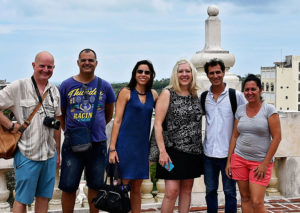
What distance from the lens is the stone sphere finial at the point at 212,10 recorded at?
6117mm

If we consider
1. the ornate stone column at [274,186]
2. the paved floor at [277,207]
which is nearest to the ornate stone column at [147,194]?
the paved floor at [277,207]

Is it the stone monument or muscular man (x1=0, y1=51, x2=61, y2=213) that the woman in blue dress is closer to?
muscular man (x1=0, y1=51, x2=61, y2=213)

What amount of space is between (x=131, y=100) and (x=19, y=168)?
130 cm

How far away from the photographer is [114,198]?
14.7 feet

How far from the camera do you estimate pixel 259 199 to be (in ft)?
14.7

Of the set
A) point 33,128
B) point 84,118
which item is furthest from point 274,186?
point 33,128

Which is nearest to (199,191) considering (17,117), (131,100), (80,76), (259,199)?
(259,199)

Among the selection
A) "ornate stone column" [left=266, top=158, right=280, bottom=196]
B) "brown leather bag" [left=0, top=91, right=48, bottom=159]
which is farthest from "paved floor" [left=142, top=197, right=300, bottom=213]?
"brown leather bag" [left=0, top=91, right=48, bottom=159]

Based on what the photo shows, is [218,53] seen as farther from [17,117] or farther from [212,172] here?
[17,117]

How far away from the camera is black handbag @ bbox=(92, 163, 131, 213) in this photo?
14.7ft

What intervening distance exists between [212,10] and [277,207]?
2952 millimetres

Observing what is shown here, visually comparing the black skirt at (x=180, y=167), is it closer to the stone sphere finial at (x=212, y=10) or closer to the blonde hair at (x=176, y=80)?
the blonde hair at (x=176, y=80)

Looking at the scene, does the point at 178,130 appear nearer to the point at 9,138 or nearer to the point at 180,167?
the point at 180,167

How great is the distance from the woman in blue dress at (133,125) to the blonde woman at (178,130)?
158 millimetres
